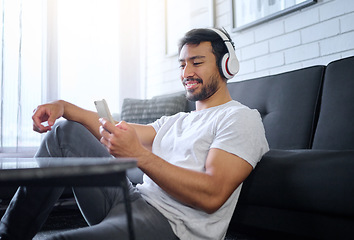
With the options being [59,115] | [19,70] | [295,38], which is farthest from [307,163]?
[19,70]

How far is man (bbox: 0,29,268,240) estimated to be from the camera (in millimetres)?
834

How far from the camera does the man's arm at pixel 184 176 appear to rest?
2.70ft

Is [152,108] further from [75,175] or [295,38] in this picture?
[75,175]

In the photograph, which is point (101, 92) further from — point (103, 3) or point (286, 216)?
point (286, 216)

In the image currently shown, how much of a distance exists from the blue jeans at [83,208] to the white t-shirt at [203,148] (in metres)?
0.04

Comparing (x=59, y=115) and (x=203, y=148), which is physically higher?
(x=59, y=115)

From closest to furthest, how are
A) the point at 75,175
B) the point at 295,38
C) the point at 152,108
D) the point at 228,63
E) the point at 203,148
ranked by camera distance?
the point at 75,175, the point at 203,148, the point at 228,63, the point at 295,38, the point at 152,108

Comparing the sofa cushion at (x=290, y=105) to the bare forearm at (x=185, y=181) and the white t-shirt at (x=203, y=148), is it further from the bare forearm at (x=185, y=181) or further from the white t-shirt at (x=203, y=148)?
the bare forearm at (x=185, y=181)

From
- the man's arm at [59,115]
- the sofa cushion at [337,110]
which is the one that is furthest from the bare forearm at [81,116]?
the sofa cushion at [337,110]

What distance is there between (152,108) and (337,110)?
1112mm

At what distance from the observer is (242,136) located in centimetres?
95

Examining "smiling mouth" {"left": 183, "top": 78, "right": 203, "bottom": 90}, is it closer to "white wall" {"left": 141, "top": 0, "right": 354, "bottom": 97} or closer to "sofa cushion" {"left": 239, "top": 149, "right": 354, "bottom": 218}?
"sofa cushion" {"left": 239, "top": 149, "right": 354, "bottom": 218}

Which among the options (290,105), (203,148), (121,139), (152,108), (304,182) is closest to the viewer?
(121,139)

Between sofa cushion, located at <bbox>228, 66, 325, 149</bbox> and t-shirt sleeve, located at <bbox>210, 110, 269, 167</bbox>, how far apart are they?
1.14 feet
